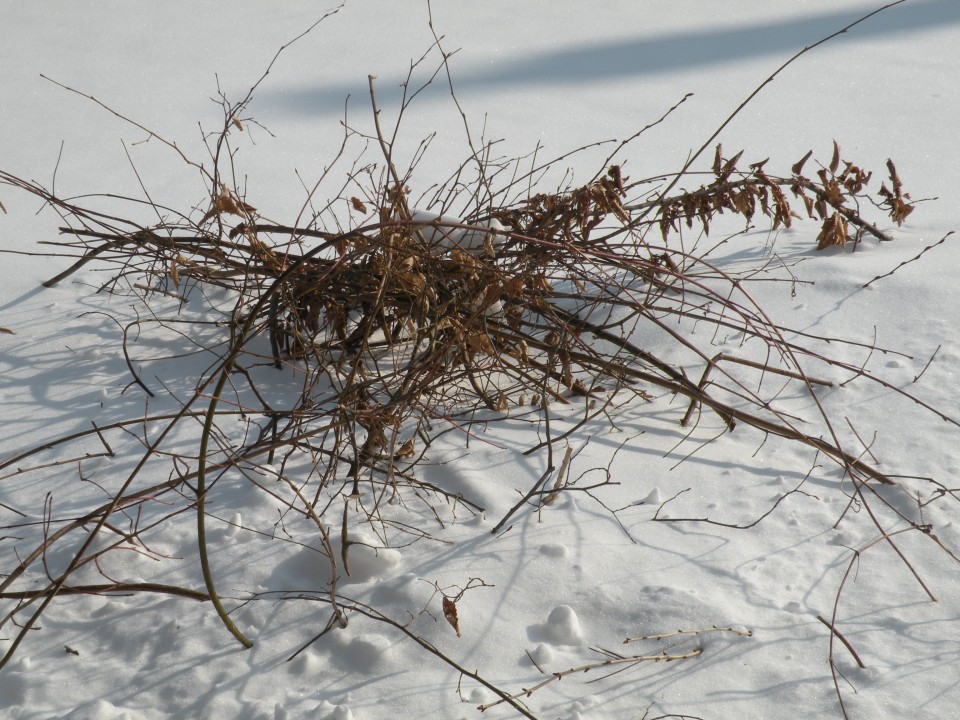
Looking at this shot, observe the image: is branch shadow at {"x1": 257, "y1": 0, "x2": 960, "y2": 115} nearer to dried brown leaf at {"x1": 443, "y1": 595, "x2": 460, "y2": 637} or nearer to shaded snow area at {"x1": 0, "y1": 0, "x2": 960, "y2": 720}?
shaded snow area at {"x1": 0, "y1": 0, "x2": 960, "y2": 720}

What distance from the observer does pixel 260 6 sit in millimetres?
4727

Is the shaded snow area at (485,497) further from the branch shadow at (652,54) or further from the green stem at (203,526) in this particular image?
the branch shadow at (652,54)

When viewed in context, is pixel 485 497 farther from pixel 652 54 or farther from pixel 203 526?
pixel 652 54

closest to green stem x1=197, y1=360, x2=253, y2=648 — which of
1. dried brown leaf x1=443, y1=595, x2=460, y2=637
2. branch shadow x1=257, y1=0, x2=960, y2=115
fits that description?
dried brown leaf x1=443, y1=595, x2=460, y2=637

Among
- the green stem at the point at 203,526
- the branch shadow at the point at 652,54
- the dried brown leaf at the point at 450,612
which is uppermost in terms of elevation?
the branch shadow at the point at 652,54

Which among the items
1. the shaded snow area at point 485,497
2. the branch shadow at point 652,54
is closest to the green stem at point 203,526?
the shaded snow area at point 485,497

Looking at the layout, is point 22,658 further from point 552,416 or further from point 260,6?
point 260,6

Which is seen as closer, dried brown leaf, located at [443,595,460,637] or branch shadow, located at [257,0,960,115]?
dried brown leaf, located at [443,595,460,637]

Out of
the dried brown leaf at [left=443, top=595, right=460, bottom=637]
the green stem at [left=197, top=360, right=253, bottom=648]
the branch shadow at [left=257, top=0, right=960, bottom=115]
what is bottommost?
the dried brown leaf at [left=443, top=595, right=460, bottom=637]

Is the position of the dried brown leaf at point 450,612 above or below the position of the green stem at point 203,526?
below

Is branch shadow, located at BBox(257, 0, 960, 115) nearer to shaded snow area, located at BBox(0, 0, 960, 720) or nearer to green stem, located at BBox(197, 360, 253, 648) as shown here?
shaded snow area, located at BBox(0, 0, 960, 720)

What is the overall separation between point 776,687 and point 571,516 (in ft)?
1.46

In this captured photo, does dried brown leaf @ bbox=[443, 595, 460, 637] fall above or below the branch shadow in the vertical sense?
below

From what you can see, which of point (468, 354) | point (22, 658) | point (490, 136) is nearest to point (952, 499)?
point (468, 354)
